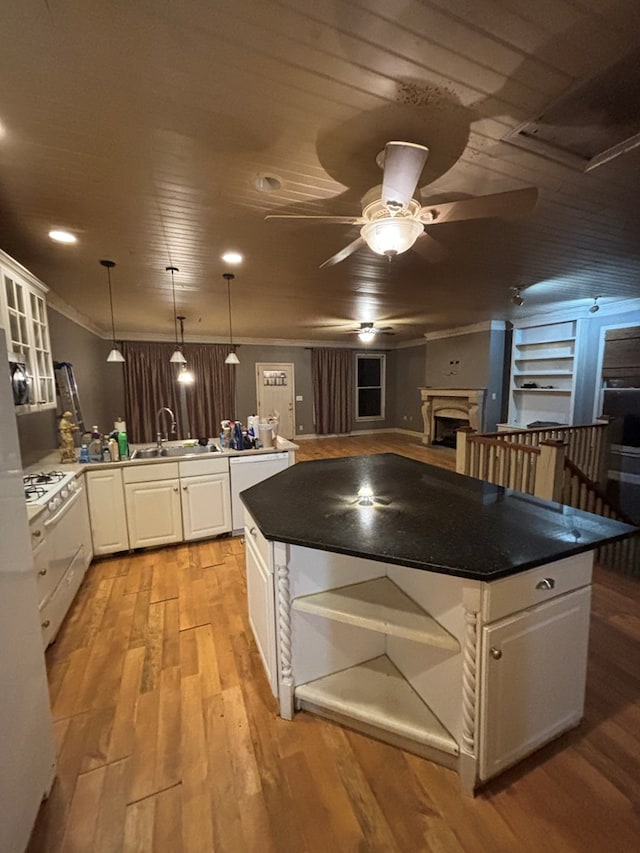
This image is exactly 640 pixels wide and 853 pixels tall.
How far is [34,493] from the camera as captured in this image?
222 centimetres

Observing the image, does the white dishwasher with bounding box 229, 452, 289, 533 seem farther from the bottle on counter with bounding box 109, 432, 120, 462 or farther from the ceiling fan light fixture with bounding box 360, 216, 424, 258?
the ceiling fan light fixture with bounding box 360, 216, 424, 258

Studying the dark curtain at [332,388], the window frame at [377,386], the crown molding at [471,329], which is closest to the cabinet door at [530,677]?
the crown molding at [471,329]

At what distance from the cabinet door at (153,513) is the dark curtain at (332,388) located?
5751 mm

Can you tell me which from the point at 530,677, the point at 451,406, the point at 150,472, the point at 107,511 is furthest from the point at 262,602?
the point at 451,406

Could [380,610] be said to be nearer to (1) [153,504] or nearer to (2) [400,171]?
(2) [400,171]

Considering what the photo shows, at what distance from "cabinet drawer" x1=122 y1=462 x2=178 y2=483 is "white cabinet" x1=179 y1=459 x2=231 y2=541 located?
8cm

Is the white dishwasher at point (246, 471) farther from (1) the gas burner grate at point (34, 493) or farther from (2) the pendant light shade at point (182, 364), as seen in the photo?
(1) the gas burner grate at point (34, 493)

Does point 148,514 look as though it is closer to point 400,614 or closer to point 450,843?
point 400,614

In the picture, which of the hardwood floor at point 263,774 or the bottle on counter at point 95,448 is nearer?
the hardwood floor at point 263,774

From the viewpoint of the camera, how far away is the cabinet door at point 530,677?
1.25 metres

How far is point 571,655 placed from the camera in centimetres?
140

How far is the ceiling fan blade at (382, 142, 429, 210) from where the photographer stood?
1242mm

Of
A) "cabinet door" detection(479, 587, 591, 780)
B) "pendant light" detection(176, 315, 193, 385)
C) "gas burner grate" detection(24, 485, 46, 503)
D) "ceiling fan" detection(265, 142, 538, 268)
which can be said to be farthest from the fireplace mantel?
"gas burner grate" detection(24, 485, 46, 503)

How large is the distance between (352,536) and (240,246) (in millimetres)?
2446
